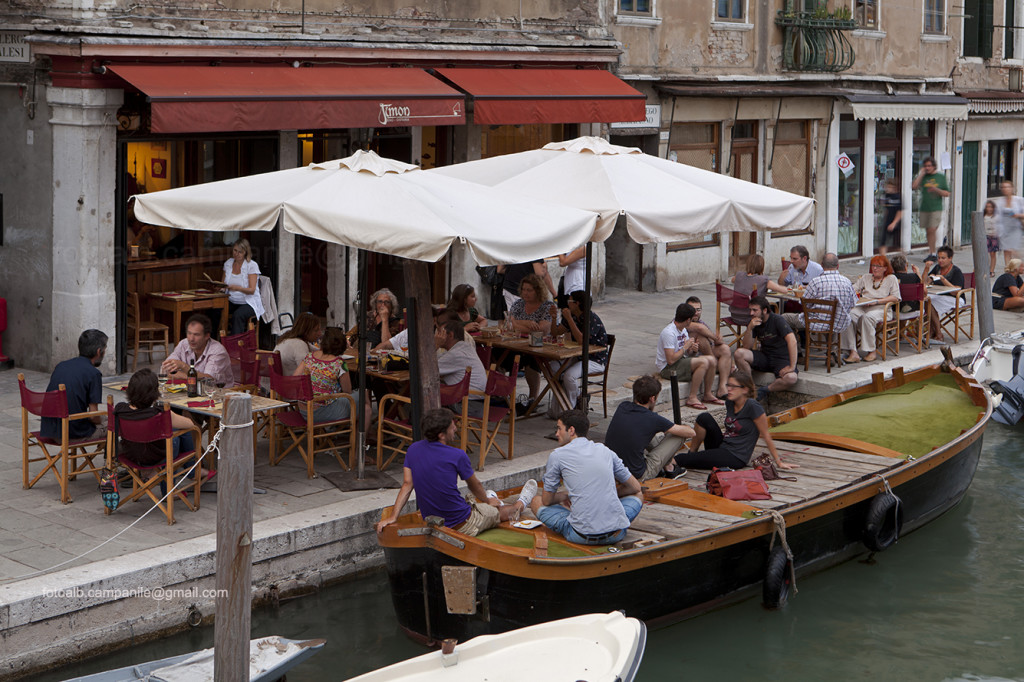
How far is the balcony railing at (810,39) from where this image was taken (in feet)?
71.1

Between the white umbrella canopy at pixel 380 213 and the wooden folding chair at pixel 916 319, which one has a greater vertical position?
the white umbrella canopy at pixel 380 213

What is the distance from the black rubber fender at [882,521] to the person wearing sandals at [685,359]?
9.41 ft

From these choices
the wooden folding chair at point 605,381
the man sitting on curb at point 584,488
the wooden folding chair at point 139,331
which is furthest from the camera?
the wooden folding chair at point 139,331

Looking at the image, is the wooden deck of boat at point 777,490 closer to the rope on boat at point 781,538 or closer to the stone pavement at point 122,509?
the rope on boat at point 781,538

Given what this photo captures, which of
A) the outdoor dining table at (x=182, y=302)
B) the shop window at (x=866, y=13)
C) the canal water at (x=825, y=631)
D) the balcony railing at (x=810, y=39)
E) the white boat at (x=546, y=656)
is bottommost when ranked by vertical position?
the canal water at (x=825, y=631)

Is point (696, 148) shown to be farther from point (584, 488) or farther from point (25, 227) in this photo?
point (584, 488)

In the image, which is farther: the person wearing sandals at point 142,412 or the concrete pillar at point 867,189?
the concrete pillar at point 867,189

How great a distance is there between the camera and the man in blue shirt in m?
9.14

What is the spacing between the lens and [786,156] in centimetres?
2231

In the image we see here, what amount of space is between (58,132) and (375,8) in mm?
3981

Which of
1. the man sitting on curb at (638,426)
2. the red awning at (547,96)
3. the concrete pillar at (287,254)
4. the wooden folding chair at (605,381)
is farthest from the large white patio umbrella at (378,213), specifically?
the red awning at (547,96)

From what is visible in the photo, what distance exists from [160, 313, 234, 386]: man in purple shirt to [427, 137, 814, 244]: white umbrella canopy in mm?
2387

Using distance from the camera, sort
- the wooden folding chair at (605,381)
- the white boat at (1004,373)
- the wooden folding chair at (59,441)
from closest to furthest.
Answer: the wooden folding chair at (59,441), the wooden folding chair at (605,381), the white boat at (1004,373)

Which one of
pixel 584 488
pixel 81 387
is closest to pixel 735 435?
pixel 584 488
